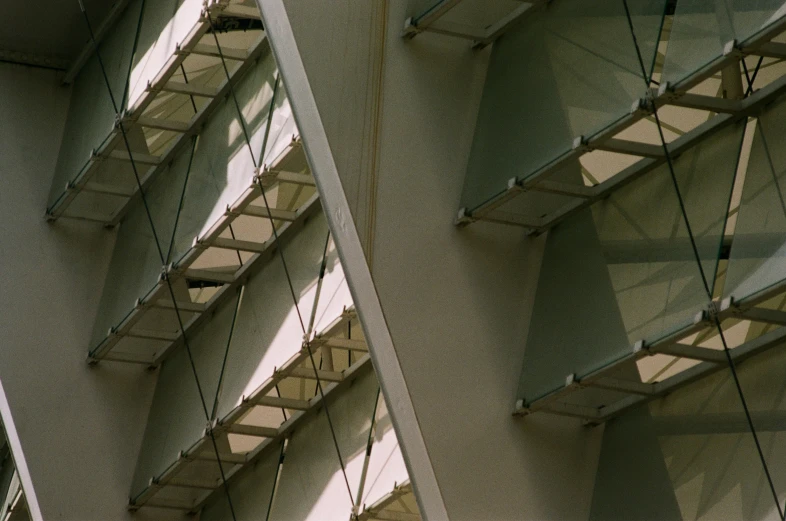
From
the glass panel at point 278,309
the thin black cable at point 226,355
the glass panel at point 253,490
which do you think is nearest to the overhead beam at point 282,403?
the glass panel at point 278,309

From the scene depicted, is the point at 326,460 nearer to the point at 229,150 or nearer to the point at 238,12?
the point at 229,150

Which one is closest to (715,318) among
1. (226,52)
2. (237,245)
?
(237,245)

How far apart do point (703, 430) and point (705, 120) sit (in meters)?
2.16

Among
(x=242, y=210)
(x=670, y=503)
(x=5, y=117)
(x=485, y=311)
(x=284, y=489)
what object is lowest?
(x=670, y=503)

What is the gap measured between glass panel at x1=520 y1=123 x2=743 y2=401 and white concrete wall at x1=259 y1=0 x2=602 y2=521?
33 centimetres

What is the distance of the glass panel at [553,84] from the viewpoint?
10461mm

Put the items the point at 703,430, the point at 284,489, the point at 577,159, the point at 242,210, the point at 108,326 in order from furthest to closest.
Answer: the point at 108,326 → the point at 284,489 → the point at 242,210 → the point at 577,159 → the point at 703,430

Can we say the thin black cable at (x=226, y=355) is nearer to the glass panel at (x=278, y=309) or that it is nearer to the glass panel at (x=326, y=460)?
the glass panel at (x=278, y=309)

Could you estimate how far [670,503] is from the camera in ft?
34.7

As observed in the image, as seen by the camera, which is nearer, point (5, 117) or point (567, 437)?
point (567, 437)

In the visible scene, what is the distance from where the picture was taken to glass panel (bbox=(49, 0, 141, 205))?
60.7 ft

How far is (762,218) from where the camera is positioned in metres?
9.78

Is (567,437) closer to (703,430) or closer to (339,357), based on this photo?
(703,430)

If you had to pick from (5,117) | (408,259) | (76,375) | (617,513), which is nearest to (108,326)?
(76,375)
